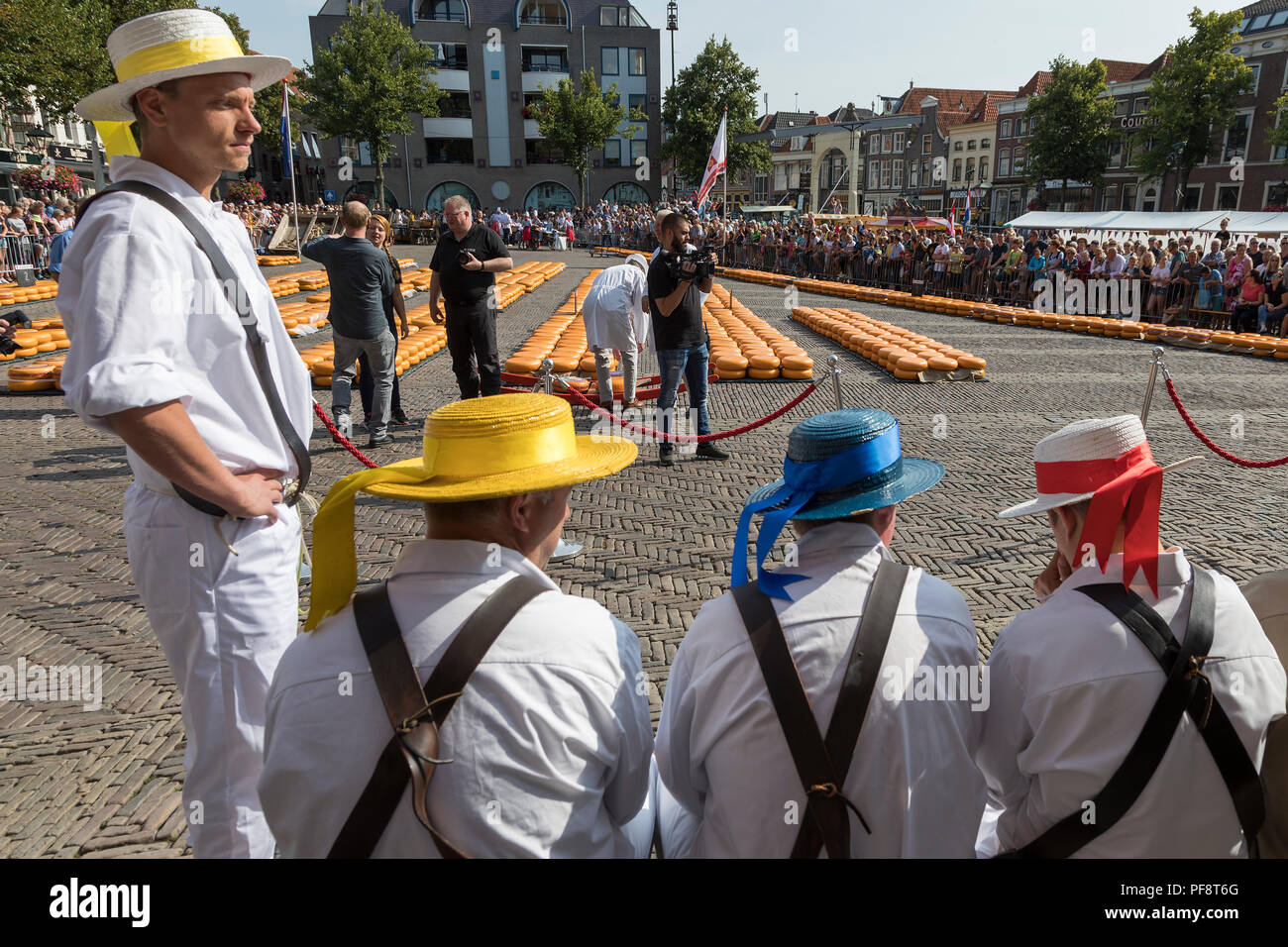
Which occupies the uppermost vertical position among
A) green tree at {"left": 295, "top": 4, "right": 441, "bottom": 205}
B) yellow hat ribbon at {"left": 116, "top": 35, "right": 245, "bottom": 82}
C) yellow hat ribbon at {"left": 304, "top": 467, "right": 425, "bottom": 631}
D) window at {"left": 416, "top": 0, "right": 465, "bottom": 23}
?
window at {"left": 416, "top": 0, "right": 465, "bottom": 23}

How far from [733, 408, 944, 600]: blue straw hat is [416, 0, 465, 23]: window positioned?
2518 inches

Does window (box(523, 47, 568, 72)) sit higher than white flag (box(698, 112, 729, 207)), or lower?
higher

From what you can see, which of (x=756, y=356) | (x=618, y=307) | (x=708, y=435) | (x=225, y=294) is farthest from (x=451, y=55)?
(x=225, y=294)

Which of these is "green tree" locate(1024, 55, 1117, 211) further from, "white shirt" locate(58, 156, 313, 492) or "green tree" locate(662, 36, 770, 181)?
"white shirt" locate(58, 156, 313, 492)

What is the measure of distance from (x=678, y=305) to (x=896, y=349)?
617 centimetres

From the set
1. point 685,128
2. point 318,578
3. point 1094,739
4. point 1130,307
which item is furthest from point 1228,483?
point 685,128

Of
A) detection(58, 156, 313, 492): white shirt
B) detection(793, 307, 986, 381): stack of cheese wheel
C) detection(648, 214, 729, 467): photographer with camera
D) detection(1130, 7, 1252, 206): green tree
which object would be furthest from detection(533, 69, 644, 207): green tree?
detection(58, 156, 313, 492): white shirt

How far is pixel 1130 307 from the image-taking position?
1884 cm

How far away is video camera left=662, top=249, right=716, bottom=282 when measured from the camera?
22.8ft

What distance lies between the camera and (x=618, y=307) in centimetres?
838

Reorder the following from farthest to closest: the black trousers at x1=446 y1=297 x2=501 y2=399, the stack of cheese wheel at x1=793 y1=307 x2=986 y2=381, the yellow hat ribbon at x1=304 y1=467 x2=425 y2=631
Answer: the stack of cheese wheel at x1=793 y1=307 x2=986 y2=381
the black trousers at x1=446 y1=297 x2=501 y2=399
the yellow hat ribbon at x1=304 y1=467 x2=425 y2=631

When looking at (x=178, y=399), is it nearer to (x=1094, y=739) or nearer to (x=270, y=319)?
(x=270, y=319)

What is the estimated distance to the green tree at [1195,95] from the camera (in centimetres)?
4131
